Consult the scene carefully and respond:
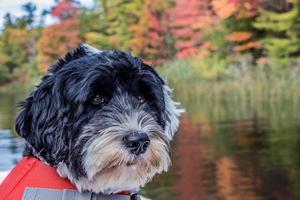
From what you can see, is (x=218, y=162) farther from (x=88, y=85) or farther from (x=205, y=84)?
(x=205, y=84)

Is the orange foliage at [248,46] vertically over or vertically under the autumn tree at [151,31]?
over

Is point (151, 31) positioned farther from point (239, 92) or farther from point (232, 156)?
point (232, 156)

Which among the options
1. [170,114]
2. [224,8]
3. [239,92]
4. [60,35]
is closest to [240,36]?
[224,8]

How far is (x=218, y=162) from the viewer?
1008cm

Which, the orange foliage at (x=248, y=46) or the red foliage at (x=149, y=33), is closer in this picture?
the orange foliage at (x=248, y=46)

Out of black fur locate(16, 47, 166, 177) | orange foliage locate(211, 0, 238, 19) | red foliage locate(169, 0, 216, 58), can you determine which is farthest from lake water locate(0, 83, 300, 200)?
red foliage locate(169, 0, 216, 58)

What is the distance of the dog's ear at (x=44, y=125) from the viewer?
3.06m

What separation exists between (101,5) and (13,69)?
24.9 feet

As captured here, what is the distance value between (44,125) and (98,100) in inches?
9.4

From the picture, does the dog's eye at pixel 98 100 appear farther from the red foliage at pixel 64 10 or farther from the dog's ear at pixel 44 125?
the red foliage at pixel 64 10

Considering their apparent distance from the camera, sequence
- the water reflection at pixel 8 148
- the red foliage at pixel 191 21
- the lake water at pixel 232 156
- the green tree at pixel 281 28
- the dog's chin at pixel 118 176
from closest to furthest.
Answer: the dog's chin at pixel 118 176
the lake water at pixel 232 156
the water reflection at pixel 8 148
the green tree at pixel 281 28
the red foliage at pixel 191 21

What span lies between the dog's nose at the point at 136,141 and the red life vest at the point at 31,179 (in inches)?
16.5

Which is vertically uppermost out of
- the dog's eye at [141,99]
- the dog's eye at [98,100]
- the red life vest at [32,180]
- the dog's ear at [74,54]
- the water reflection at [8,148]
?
the dog's ear at [74,54]

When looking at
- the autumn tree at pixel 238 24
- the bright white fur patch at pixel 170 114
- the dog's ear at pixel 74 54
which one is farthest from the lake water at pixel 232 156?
the autumn tree at pixel 238 24
